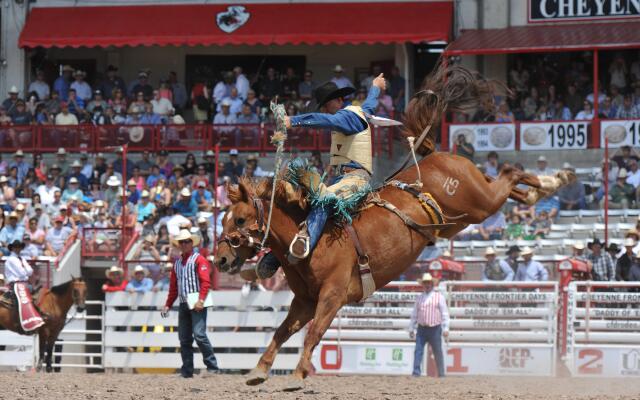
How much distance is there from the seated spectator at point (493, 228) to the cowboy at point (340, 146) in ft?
28.7

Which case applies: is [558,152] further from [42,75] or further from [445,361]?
[42,75]

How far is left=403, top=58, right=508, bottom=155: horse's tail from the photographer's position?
36.2 feet

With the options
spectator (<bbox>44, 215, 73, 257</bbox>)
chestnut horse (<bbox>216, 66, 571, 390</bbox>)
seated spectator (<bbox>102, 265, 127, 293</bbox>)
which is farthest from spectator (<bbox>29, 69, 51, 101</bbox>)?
chestnut horse (<bbox>216, 66, 571, 390</bbox>)

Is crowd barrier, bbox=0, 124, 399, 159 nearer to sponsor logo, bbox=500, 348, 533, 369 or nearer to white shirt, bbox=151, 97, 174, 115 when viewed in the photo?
white shirt, bbox=151, 97, 174, 115

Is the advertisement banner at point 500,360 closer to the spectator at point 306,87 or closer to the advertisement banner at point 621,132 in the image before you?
the advertisement banner at point 621,132

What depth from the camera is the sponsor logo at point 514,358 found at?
15828mm

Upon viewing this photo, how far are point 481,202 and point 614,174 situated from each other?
32.0 ft

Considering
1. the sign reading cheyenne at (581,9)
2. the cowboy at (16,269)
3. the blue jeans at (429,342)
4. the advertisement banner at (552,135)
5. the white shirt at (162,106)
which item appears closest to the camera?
the blue jeans at (429,342)

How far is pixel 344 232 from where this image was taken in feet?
32.3

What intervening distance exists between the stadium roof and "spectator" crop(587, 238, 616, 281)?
654 cm

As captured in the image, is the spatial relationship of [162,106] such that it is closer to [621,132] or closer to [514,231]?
[514,231]

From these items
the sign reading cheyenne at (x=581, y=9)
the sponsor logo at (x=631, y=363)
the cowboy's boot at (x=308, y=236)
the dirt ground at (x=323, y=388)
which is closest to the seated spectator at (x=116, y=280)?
the dirt ground at (x=323, y=388)

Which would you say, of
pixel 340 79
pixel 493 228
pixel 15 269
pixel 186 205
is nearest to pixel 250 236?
pixel 15 269

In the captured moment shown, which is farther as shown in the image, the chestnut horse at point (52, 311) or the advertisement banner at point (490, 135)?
the advertisement banner at point (490, 135)
